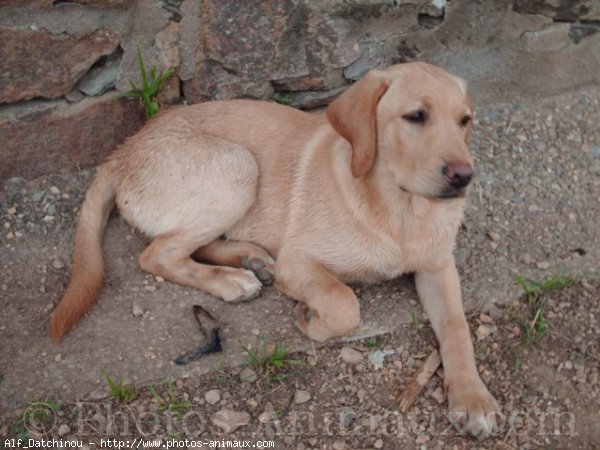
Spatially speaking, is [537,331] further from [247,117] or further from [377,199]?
[247,117]

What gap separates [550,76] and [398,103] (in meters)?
1.79

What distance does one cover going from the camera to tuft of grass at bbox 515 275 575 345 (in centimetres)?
339

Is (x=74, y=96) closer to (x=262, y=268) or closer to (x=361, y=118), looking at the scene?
(x=262, y=268)

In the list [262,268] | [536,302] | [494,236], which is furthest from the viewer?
[494,236]

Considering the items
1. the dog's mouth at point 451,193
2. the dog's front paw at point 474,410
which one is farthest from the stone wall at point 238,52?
the dog's front paw at point 474,410

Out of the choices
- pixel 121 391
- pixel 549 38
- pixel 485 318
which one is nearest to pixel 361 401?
pixel 485 318

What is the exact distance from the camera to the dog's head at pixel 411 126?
2969 mm

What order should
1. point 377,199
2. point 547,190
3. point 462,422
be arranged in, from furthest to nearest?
point 547,190, point 377,199, point 462,422

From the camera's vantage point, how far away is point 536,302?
3539mm

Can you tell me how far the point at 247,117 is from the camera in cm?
381

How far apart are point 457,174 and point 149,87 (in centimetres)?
178

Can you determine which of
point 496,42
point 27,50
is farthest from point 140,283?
point 496,42

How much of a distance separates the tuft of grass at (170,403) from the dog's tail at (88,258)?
461 millimetres

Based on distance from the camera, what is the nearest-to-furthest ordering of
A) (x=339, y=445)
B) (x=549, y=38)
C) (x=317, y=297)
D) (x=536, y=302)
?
(x=339, y=445)
(x=317, y=297)
(x=536, y=302)
(x=549, y=38)
